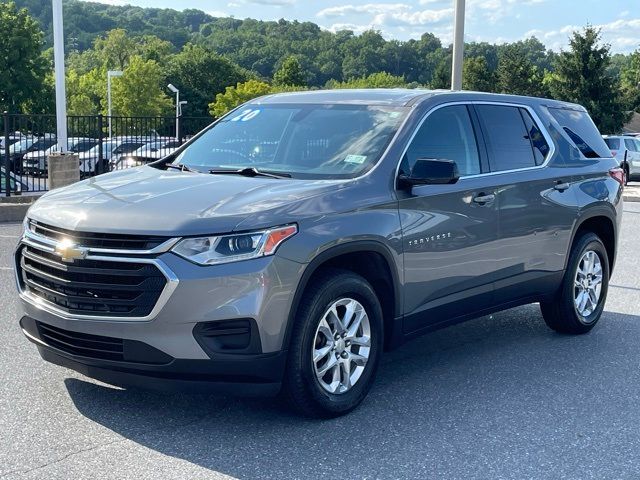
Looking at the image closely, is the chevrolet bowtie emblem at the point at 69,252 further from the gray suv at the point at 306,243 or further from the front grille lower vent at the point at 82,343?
the front grille lower vent at the point at 82,343

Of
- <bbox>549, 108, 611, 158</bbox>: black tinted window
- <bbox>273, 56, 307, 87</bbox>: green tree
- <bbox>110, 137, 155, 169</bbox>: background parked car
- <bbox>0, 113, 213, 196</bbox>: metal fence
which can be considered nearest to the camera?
<bbox>549, 108, 611, 158</bbox>: black tinted window

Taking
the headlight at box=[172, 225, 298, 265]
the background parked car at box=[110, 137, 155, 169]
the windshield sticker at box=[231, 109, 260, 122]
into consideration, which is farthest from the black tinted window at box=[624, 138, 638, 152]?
the headlight at box=[172, 225, 298, 265]

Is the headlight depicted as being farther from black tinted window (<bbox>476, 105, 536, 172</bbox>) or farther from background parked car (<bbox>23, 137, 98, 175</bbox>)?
background parked car (<bbox>23, 137, 98, 175</bbox>)

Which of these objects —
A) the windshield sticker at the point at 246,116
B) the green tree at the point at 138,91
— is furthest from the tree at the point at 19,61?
the windshield sticker at the point at 246,116

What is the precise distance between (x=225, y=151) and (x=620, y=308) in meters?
4.27

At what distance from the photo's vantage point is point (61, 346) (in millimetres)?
4352

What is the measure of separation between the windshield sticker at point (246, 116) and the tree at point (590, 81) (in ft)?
133

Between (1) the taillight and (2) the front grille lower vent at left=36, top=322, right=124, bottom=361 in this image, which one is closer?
(2) the front grille lower vent at left=36, top=322, right=124, bottom=361

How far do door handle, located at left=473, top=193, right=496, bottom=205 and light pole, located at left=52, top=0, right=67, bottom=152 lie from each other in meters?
11.6

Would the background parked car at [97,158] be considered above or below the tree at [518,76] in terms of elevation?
below

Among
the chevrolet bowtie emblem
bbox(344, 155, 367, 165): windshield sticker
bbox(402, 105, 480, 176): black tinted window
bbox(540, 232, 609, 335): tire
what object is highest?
bbox(402, 105, 480, 176): black tinted window

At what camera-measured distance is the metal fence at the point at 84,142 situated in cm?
1505

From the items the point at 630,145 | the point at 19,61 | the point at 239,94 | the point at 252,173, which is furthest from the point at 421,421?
the point at 239,94

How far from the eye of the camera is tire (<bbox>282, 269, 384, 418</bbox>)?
4.31 m
